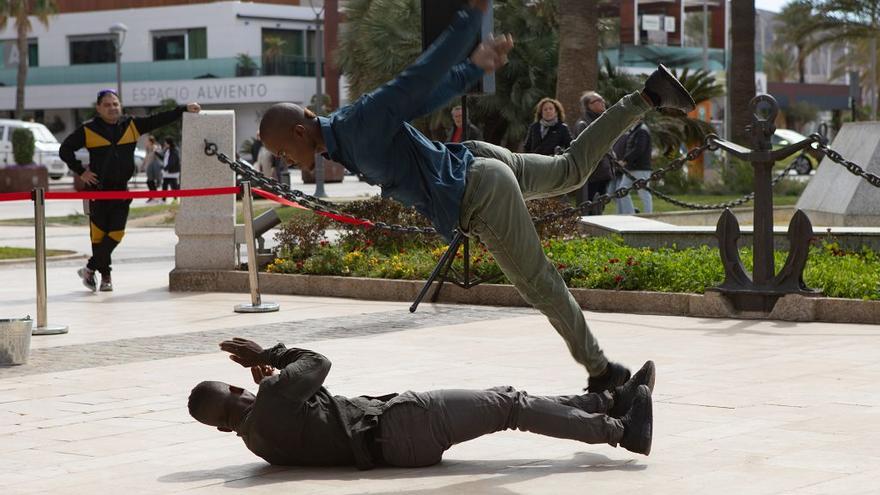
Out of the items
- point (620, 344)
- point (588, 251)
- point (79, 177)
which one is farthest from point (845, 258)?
point (79, 177)

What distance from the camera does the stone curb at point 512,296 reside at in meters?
9.81

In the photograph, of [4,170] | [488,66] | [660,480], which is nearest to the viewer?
[660,480]

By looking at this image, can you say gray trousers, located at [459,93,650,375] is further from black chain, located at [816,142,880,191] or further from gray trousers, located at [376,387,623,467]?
black chain, located at [816,142,880,191]

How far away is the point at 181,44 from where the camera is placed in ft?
227

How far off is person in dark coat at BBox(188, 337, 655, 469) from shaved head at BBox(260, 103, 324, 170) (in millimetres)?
762

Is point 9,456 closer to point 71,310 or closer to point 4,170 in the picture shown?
point 71,310

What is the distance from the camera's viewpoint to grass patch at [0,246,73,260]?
58.3 feet

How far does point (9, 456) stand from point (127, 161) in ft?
24.3

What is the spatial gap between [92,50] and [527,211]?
228 ft

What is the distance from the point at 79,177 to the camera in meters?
12.7

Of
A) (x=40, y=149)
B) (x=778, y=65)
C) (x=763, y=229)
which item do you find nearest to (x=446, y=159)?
(x=763, y=229)

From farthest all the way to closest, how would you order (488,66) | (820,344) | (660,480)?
(820,344), (488,66), (660,480)

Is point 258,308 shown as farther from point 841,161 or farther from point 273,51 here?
point 273,51

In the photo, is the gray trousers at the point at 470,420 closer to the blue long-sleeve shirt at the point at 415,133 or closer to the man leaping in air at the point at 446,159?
the man leaping in air at the point at 446,159
